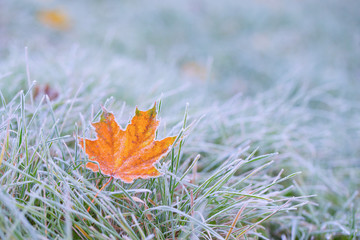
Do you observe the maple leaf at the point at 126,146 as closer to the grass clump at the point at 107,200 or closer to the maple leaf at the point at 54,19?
the grass clump at the point at 107,200

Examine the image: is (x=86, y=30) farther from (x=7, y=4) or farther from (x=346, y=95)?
(x=346, y=95)

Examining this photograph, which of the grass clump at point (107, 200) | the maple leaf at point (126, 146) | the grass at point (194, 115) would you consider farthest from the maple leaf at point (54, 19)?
the maple leaf at point (126, 146)

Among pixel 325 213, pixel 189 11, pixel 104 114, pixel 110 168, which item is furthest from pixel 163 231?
pixel 189 11

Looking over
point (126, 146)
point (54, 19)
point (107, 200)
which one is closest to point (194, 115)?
point (126, 146)

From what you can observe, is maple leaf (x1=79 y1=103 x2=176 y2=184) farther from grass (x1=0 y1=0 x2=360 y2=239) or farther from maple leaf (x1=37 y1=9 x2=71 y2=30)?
maple leaf (x1=37 y1=9 x2=71 y2=30)

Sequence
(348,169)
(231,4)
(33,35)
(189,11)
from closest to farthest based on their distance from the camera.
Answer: (348,169)
(33,35)
(189,11)
(231,4)

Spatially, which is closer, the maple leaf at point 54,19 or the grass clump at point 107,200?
the grass clump at point 107,200

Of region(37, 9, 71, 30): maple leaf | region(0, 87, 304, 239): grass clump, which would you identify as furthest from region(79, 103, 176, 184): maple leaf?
region(37, 9, 71, 30): maple leaf
